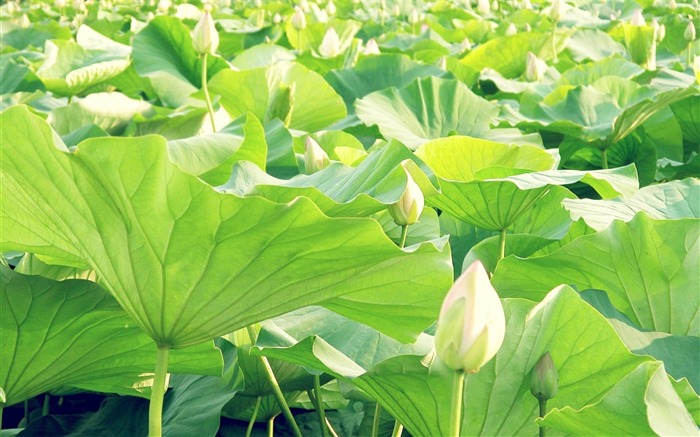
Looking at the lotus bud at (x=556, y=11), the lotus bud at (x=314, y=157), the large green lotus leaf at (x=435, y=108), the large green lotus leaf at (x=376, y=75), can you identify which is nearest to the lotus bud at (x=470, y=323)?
the lotus bud at (x=314, y=157)

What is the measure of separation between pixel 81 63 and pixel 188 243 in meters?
2.04

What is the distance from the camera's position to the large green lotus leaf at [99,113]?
1.92 meters

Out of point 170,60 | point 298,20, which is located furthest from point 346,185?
point 298,20

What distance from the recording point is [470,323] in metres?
0.71

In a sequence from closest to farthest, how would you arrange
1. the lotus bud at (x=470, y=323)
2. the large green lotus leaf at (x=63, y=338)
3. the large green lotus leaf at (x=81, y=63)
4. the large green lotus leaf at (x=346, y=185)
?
the lotus bud at (x=470, y=323) → the large green lotus leaf at (x=346, y=185) → the large green lotus leaf at (x=63, y=338) → the large green lotus leaf at (x=81, y=63)

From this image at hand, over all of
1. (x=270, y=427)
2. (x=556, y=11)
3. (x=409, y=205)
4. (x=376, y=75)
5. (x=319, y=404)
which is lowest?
(x=556, y=11)

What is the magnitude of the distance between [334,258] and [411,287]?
10 cm

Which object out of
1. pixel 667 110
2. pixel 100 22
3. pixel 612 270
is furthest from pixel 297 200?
pixel 100 22

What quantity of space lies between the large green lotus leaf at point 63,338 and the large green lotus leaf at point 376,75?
4.85 ft

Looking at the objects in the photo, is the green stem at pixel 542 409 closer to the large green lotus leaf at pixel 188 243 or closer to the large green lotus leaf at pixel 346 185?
the large green lotus leaf at pixel 188 243

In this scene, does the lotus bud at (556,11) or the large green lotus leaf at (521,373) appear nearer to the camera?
the large green lotus leaf at (521,373)

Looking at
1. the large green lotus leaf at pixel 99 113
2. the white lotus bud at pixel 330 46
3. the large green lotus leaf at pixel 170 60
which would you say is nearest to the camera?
the large green lotus leaf at pixel 99 113

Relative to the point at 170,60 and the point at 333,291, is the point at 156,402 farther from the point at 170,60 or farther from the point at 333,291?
the point at 170,60

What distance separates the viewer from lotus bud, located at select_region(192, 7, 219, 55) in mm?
2037
